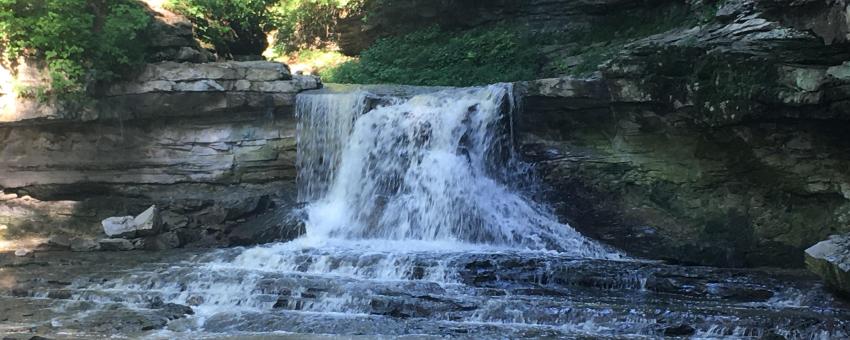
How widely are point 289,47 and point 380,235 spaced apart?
33.6ft

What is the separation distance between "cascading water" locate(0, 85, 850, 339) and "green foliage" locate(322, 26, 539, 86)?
9.61 feet

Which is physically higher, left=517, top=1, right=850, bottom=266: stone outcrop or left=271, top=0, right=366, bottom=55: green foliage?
left=271, top=0, right=366, bottom=55: green foliage

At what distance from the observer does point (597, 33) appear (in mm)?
14461

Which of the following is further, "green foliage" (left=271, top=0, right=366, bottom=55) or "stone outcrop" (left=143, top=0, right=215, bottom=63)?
"green foliage" (left=271, top=0, right=366, bottom=55)

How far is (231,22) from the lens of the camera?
1426cm

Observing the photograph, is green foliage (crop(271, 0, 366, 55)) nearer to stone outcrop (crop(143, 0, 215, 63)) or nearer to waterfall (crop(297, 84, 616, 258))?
stone outcrop (crop(143, 0, 215, 63))

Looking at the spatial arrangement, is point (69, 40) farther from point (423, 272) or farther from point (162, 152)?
point (423, 272)

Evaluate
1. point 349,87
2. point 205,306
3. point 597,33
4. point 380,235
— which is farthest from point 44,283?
point 597,33

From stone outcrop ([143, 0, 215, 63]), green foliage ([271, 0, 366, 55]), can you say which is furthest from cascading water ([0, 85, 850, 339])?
green foliage ([271, 0, 366, 55])

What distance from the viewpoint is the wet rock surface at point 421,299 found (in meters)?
6.43

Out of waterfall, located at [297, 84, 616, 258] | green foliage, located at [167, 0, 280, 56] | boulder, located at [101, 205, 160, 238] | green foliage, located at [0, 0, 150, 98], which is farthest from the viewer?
green foliage, located at [167, 0, 280, 56]

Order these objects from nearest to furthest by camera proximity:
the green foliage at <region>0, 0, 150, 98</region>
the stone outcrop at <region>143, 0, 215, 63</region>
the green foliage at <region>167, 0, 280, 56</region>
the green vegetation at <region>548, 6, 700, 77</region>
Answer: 1. the green foliage at <region>0, 0, 150, 98</region>
2. the stone outcrop at <region>143, 0, 215, 63</region>
3. the green vegetation at <region>548, 6, 700, 77</region>
4. the green foliage at <region>167, 0, 280, 56</region>

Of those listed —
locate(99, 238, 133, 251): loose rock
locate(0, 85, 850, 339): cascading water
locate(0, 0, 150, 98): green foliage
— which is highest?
locate(0, 0, 150, 98): green foliage

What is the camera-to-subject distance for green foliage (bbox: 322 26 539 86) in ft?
48.3
